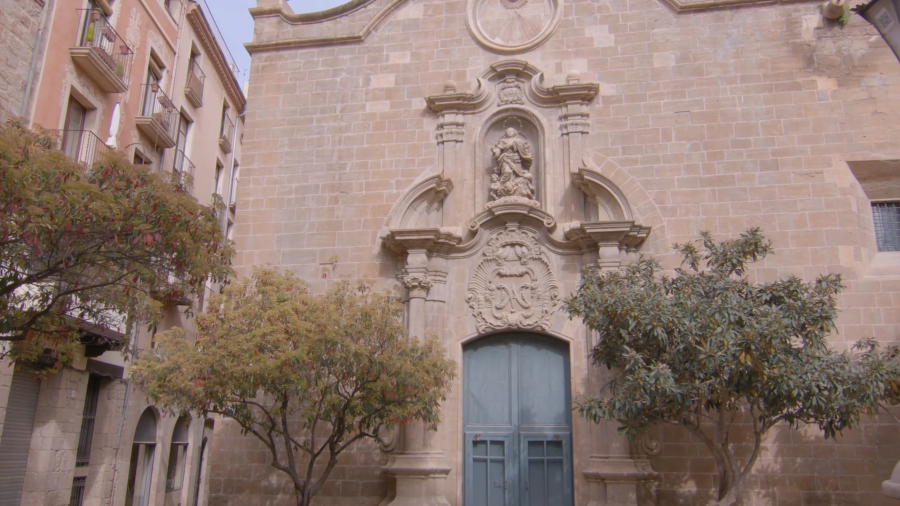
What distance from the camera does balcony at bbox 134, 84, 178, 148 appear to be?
16531 mm

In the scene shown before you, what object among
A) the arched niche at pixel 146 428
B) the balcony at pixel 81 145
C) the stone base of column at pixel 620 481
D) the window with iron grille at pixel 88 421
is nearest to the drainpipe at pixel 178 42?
the balcony at pixel 81 145

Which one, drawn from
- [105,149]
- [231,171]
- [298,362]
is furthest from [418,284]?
[231,171]

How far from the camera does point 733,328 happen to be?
813cm

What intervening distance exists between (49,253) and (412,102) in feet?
21.0

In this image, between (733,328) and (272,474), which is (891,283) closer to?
(733,328)

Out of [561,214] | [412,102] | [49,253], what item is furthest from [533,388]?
[49,253]

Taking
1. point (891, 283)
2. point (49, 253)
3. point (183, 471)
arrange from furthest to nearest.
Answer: point (183, 471)
point (891, 283)
point (49, 253)

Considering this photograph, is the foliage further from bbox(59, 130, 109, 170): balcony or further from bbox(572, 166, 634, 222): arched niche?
bbox(59, 130, 109, 170): balcony

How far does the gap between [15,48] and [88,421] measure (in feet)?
22.5

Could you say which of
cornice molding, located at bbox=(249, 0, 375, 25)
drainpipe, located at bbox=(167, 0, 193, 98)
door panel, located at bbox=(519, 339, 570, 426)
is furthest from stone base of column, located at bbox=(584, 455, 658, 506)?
drainpipe, located at bbox=(167, 0, 193, 98)

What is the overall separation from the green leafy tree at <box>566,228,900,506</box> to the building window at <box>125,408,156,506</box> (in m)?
11.7

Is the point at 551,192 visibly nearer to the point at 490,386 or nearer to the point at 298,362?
the point at 490,386

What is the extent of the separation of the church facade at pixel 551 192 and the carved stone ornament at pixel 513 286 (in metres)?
0.03

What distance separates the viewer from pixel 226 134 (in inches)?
936
